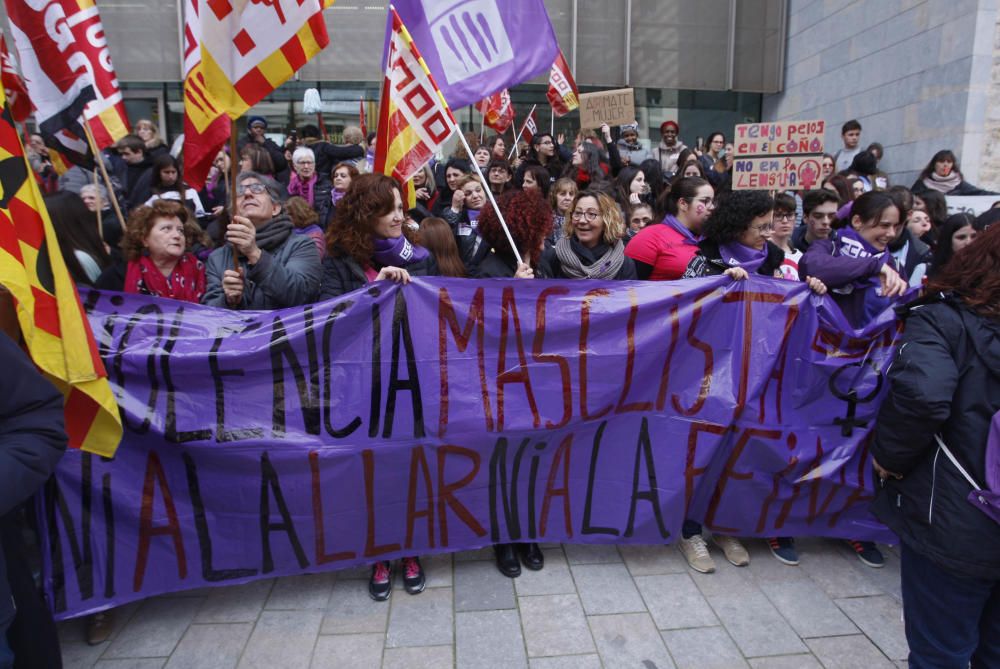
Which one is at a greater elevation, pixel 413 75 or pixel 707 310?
pixel 413 75

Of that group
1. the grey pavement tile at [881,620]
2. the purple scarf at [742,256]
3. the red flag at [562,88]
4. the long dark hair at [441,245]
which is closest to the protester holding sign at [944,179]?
the red flag at [562,88]

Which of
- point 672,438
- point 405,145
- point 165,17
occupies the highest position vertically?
point 165,17

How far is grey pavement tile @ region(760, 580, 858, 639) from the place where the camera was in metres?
2.91

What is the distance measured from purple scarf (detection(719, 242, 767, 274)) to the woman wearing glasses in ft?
1.65

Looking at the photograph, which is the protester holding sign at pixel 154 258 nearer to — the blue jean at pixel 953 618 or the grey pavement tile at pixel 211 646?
the grey pavement tile at pixel 211 646

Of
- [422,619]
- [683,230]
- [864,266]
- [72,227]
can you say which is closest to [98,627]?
[422,619]

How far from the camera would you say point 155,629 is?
9.52 feet

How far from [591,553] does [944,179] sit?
7.27m

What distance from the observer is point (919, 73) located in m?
10.3

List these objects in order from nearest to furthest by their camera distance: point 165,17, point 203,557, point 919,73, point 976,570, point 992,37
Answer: point 976,570, point 203,557, point 992,37, point 919,73, point 165,17

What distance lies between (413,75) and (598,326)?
164cm

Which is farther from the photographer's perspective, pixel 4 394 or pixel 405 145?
pixel 405 145

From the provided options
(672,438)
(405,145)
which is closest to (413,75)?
(405,145)

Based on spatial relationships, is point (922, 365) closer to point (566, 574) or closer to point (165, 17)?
point (566, 574)
